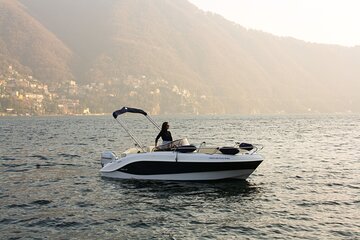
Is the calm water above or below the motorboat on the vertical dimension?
below

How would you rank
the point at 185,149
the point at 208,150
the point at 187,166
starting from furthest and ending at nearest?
the point at 208,150 → the point at 187,166 → the point at 185,149

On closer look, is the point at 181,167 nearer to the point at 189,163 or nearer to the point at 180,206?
the point at 189,163

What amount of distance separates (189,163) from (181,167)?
0.43 metres

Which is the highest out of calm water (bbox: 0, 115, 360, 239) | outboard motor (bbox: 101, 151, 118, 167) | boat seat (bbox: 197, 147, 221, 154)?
boat seat (bbox: 197, 147, 221, 154)

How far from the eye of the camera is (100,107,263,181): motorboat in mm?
17875

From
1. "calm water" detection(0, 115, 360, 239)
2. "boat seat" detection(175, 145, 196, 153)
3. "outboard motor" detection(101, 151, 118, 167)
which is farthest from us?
"outboard motor" detection(101, 151, 118, 167)

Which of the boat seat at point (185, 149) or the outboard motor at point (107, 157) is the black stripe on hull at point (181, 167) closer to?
the boat seat at point (185, 149)

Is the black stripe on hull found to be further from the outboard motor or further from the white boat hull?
the outboard motor

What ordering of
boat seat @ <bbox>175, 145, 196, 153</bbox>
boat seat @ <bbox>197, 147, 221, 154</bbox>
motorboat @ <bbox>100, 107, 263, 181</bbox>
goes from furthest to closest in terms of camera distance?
boat seat @ <bbox>197, 147, 221, 154</bbox>
boat seat @ <bbox>175, 145, 196, 153</bbox>
motorboat @ <bbox>100, 107, 263, 181</bbox>

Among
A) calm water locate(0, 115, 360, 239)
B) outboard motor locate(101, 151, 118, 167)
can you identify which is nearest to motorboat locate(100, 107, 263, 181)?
calm water locate(0, 115, 360, 239)

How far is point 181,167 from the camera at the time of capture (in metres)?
18.2

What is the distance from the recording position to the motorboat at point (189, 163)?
17.9 metres

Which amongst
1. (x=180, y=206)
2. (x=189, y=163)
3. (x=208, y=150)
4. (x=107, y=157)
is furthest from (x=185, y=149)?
(x=107, y=157)

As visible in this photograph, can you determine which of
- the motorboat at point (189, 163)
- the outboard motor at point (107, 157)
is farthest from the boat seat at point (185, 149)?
the outboard motor at point (107, 157)
